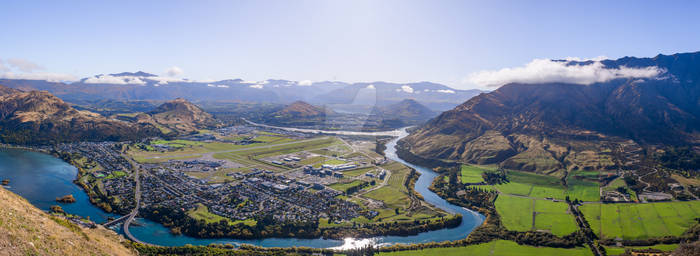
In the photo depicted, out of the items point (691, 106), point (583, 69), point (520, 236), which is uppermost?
point (583, 69)

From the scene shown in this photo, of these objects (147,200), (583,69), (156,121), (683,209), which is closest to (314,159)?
(147,200)

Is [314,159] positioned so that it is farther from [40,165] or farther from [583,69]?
[583,69]

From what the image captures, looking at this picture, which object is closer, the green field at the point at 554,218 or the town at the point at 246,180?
the green field at the point at 554,218

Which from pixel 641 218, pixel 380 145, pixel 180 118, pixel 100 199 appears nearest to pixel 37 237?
pixel 100 199

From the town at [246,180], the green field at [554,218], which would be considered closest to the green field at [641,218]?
the green field at [554,218]

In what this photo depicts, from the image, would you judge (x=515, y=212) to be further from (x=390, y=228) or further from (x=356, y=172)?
(x=356, y=172)

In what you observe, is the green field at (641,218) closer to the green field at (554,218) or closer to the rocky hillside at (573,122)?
the green field at (554,218)

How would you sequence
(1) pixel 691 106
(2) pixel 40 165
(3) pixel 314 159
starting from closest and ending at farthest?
(2) pixel 40 165 → (3) pixel 314 159 → (1) pixel 691 106
